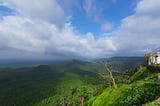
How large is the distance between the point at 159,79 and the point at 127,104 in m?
11.0

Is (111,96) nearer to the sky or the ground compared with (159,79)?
nearer to the ground

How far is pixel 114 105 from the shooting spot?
36.1 metres

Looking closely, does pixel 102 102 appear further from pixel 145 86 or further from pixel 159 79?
pixel 159 79

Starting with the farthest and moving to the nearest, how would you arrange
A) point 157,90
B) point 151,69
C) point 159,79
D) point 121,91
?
1. point 151,69
2. point 159,79
3. point 121,91
4. point 157,90

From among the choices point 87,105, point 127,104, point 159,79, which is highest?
point 159,79

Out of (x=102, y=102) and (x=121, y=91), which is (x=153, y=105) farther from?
(x=102, y=102)

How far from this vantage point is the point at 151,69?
7975 cm

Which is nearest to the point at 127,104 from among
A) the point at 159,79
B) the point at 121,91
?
the point at 121,91

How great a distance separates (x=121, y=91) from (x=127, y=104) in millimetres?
4785

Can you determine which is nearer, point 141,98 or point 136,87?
point 141,98

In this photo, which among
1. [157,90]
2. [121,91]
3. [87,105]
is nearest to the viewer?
[157,90]

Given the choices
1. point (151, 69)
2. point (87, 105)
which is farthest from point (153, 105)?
point (151, 69)

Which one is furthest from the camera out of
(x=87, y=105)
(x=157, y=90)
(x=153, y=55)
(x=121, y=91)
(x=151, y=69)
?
(x=153, y=55)

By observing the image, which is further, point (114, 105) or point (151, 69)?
point (151, 69)
